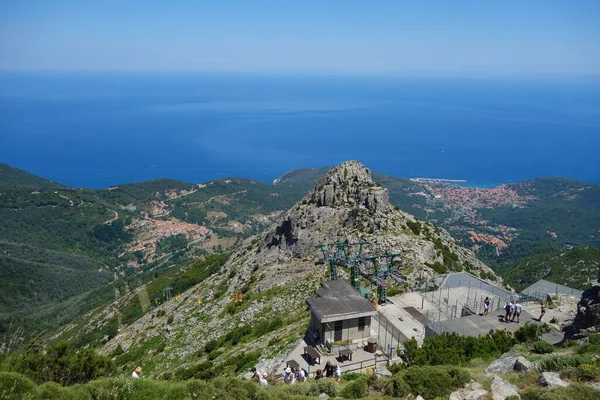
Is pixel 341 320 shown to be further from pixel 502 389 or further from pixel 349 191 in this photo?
pixel 349 191

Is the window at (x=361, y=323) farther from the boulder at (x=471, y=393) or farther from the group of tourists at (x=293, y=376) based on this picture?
the boulder at (x=471, y=393)

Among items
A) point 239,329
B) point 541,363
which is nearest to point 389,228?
point 239,329

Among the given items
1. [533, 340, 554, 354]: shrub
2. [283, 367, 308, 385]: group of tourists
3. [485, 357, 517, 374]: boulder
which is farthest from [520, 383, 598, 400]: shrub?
[283, 367, 308, 385]: group of tourists

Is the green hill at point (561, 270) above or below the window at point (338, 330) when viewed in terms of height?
below

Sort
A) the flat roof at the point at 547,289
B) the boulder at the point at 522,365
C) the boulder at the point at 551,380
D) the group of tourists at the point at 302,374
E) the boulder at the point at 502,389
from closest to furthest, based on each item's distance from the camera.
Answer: the boulder at the point at 551,380 < the boulder at the point at 502,389 < the boulder at the point at 522,365 < the group of tourists at the point at 302,374 < the flat roof at the point at 547,289

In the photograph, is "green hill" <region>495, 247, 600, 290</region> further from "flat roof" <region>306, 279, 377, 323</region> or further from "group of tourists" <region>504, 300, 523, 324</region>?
"flat roof" <region>306, 279, 377, 323</region>

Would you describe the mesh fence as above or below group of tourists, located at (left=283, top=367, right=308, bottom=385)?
below

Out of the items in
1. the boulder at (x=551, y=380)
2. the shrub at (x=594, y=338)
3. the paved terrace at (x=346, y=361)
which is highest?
the boulder at (x=551, y=380)

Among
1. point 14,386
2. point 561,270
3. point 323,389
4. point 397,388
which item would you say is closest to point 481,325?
point 397,388

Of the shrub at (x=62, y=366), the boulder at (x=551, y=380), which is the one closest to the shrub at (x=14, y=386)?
the shrub at (x=62, y=366)
